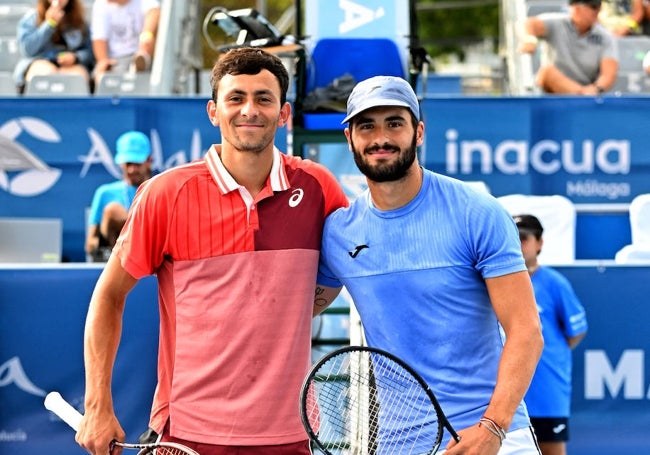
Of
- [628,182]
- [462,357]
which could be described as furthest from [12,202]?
[462,357]

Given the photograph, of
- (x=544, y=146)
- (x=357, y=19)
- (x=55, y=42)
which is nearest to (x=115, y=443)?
(x=357, y=19)

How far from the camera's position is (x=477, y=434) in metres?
3.21

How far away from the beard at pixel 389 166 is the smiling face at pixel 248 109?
358mm

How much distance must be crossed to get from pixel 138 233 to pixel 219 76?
524 millimetres

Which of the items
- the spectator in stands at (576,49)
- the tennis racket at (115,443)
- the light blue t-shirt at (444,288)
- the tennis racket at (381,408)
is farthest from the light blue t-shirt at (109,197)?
the light blue t-shirt at (444,288)

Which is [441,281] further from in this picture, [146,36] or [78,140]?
[146,36]

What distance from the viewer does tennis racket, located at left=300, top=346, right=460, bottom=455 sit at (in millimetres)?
3215

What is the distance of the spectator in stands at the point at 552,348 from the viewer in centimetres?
623

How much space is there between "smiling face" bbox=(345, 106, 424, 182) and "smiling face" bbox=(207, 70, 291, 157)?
0.28 metres

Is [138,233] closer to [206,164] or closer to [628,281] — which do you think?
[206,164]

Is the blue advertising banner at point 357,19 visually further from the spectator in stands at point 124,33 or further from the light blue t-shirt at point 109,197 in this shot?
the spectator in stands at point 124,33

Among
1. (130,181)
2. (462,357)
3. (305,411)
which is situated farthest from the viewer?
(130,181)

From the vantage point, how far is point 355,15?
6668 mm

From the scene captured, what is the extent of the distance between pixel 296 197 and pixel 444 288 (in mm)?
617
